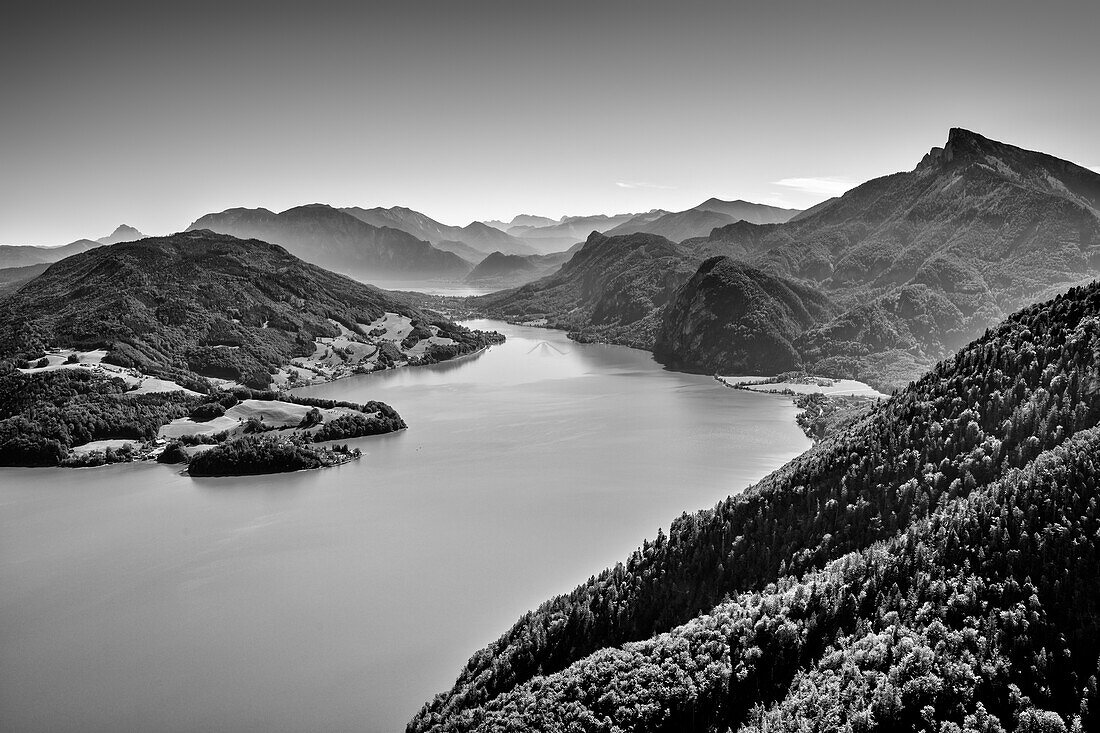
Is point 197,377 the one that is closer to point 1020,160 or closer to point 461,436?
point 461,436

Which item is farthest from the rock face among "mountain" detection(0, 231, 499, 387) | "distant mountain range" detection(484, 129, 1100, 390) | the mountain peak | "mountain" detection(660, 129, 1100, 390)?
the mountain peak

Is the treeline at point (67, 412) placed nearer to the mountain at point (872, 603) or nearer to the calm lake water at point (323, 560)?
the calm lake water at point (323, 560)

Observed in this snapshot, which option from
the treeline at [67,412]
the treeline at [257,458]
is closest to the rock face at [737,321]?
the treeline at [257,458]

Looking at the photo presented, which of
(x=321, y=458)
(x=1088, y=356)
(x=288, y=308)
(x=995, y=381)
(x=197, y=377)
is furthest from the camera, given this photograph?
(x=288, y=308)

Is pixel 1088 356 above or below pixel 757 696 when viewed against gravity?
above

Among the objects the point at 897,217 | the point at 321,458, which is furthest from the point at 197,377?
the point at 897,217

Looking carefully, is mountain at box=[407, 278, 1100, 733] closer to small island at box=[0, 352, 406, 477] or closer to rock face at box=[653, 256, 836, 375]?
small island at box=[0, 352, 406, 477]

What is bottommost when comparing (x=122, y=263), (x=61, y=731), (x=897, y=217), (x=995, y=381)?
(x=61, y=731)
